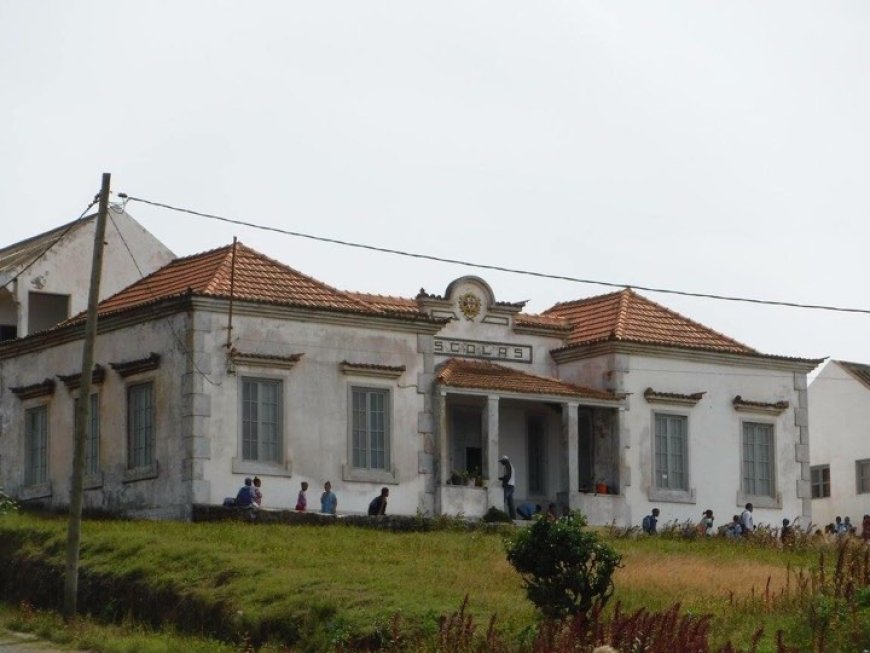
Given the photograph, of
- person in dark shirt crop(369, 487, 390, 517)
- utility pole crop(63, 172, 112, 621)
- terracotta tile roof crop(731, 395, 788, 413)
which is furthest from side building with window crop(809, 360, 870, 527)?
utility pole crop(63, 172, 112, 621)

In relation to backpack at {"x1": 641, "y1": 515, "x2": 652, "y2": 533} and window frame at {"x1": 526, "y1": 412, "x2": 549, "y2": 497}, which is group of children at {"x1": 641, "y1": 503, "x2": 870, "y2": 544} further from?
window frame at {"x1": 526, "y1": 412, "x2": 549, "y2": 497}

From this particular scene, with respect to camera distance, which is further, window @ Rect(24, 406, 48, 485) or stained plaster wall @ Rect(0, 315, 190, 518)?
window @ Rect(24, 406, 48, 485)

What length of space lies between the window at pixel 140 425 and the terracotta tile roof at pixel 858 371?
2693 centimetres

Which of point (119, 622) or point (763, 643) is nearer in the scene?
point (763, 643)

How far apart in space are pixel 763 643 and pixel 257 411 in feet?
52.6

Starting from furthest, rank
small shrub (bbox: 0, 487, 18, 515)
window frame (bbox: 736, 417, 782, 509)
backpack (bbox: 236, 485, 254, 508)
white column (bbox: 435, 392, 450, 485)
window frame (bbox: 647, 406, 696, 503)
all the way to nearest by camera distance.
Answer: window frame (bbox: 736, 417, 782, 509)
window frame (bbox: 647, 406, 696, 503)
white column (bbox: 435, 392, 450, 485)
small shrub (bbox: 0, 487, 18, 515)
backpack (bbox: 236, 485, 254, 508)

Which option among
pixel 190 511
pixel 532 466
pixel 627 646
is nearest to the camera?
pixel 627 646

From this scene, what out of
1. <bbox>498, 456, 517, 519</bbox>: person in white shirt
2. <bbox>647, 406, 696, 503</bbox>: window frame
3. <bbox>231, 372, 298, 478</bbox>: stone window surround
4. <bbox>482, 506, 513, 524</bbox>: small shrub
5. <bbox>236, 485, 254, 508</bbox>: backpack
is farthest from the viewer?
<bbox>647, 406, 696, 503</bbox>: window frame

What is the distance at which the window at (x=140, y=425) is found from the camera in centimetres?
3669

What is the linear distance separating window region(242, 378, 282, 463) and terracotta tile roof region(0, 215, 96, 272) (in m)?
11.1

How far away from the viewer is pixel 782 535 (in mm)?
37688

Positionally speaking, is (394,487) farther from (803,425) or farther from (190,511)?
(803,425)

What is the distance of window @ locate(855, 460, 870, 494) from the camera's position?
56.0 metres

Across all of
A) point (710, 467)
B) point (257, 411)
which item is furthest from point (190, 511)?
point (710, 467)
